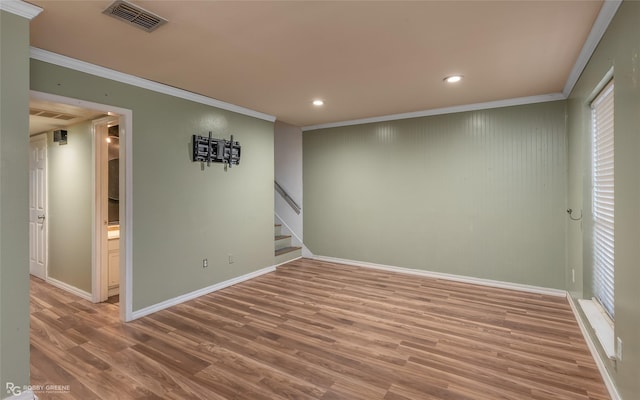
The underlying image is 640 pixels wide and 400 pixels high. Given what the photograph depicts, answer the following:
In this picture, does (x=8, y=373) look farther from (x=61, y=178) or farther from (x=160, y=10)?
(x=61, y=178)

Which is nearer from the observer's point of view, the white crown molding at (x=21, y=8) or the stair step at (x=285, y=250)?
the white crown molding at (x=21, y=8)

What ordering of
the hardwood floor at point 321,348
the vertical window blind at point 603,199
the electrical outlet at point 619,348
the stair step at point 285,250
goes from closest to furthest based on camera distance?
the electrical outlet at point 619,348 → the hardwood floor at point 321,348 → the vertical window blind at point 603,199 → the stair step at point 285,250

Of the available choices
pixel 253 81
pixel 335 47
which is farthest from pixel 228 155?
pixel 335 47

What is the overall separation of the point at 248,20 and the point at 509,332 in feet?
11.6

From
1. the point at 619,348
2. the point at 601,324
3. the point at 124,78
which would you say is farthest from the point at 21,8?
the point at 601,324

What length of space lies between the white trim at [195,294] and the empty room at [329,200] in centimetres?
2

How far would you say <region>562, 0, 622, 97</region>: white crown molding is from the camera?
2.02 meters

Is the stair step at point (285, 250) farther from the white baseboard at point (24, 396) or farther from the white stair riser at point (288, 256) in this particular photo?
the white baseboard at point (24, 396)

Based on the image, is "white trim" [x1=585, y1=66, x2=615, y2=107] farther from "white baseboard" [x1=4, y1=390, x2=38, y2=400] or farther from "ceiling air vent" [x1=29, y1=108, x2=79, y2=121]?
"ceiling air vent" [x1=29, y1=108, x2=79, y2=121]

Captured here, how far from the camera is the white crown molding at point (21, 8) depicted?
196 centimetres

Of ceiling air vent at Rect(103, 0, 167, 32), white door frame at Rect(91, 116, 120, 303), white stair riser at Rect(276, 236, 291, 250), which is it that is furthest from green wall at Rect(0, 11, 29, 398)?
white stair riser at Rect(276, 236, 291, 250)

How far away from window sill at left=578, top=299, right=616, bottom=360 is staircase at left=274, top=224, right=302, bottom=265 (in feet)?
13.7

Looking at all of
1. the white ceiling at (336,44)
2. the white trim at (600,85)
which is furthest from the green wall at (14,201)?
the white trim at (600,85)

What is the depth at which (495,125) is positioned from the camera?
4.36 m
